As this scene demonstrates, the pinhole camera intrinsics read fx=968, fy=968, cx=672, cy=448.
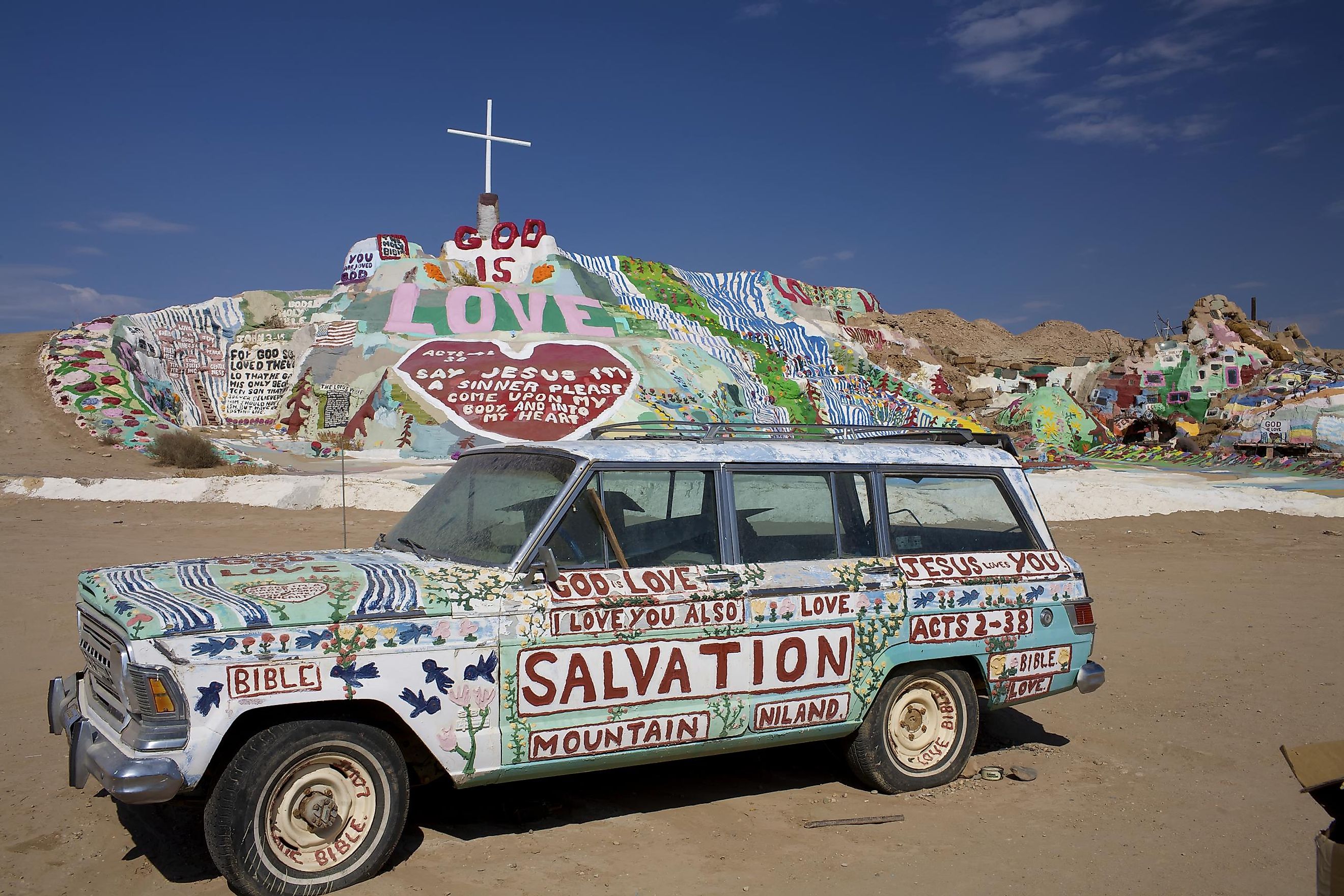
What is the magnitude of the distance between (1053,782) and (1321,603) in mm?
6597

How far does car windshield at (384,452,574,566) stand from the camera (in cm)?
421

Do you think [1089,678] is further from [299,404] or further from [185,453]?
[299,404]

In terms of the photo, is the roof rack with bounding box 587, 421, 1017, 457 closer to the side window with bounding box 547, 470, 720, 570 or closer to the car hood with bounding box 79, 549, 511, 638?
the side window with bounding box 547, 470, 720, 570

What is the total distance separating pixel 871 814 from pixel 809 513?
147cm

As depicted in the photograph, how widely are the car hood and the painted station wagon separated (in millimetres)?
12

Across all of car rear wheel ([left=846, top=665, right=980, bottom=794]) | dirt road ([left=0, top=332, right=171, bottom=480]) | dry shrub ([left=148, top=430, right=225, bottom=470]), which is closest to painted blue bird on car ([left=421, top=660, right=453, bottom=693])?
car rear wheel ([left=846, top=665, right=980, bottom=794])

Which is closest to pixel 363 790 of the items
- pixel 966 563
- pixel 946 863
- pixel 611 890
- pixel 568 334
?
pixel 611 890

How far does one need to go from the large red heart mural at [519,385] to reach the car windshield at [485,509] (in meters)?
20.8

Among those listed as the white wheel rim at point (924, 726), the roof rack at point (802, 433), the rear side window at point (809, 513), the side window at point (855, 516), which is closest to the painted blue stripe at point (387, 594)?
the roof rack at point (802, 433)

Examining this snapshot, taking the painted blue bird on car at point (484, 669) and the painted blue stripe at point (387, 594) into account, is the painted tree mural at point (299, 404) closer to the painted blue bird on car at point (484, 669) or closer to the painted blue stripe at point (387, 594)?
the painted blue stripe at point (387, 594)

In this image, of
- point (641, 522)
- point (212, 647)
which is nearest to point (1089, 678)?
point (641, 522)

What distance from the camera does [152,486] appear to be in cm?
1648

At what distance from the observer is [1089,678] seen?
17.3 ft

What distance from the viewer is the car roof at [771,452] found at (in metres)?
4.39
